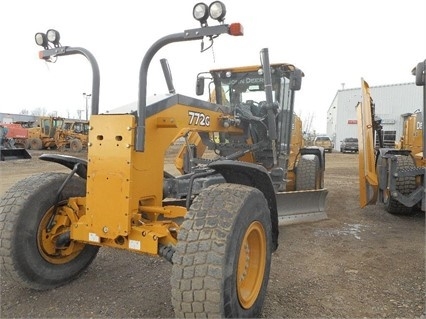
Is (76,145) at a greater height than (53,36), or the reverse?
(53,36)

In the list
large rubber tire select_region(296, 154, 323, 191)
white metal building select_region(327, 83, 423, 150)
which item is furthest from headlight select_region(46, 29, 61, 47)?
white metal building select_region(327, 83, 423, 150)

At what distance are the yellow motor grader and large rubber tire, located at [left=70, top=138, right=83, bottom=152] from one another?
71.1 ft

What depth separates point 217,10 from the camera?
2816 mm

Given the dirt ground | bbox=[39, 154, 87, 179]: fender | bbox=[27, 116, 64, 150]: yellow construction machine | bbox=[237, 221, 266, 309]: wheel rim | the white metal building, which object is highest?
the white metal building

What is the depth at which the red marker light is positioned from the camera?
8.93 ft

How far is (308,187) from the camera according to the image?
23.3 ft

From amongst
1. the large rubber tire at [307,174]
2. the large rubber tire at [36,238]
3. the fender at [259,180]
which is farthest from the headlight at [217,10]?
the large rubber tire at [307,174]

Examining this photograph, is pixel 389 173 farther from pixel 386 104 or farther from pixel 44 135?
pixel 386 104

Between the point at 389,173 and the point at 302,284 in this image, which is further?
the point at 389,173

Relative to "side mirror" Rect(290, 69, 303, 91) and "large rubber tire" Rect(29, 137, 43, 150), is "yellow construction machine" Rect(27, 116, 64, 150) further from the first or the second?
"side mirror" Rect(290, 69, 303, 91)

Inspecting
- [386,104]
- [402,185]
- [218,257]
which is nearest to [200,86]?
[402,185]

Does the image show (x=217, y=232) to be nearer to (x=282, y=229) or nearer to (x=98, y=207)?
(x=98, y=207)

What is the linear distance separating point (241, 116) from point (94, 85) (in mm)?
2558

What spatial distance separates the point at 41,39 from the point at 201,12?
1769 millimetres
